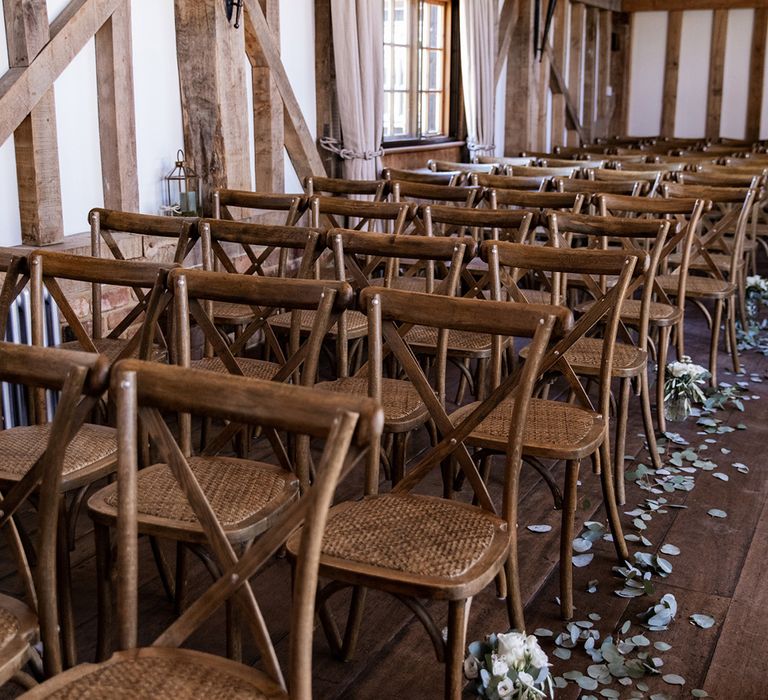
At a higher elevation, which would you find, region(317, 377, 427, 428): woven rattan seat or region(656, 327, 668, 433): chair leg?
region(317, 377, 427, 428): woven rattan seat

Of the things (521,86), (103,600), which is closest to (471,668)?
(103,600)

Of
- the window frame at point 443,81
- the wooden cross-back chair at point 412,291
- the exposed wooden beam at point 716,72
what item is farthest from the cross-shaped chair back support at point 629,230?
the exposed wooden beam at point 716,72

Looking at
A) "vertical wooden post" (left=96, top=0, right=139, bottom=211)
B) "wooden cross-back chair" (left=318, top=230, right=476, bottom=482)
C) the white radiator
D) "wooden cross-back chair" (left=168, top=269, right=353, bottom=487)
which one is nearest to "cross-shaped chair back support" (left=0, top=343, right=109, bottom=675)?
"wooden cross-back chair" (left=168, top=269, right=353, bottom=487)

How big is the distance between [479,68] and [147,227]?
18.4ft

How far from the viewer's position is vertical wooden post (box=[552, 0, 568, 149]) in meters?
10.9

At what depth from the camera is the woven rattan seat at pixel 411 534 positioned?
1879 millimetres

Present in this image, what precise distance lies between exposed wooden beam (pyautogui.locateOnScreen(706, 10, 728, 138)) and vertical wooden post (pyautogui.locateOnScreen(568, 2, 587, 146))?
1889 mm

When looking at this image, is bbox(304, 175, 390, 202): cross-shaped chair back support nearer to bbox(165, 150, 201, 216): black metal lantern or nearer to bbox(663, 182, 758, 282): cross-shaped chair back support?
bbox(165, 150, 201, 216): black metal lantern

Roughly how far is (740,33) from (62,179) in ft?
34.4

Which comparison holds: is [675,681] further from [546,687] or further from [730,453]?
[730,453]

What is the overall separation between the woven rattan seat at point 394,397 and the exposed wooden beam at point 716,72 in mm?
10741

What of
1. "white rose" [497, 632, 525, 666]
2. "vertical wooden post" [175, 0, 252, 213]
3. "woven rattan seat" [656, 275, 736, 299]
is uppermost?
"vertical wooden post" [175, 0, 252, 213]

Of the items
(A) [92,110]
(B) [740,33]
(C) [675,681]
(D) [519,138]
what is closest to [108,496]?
(C) [675,681]

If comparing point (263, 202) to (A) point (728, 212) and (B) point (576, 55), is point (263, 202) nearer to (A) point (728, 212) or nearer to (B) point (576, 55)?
(A) point (728, 212)
